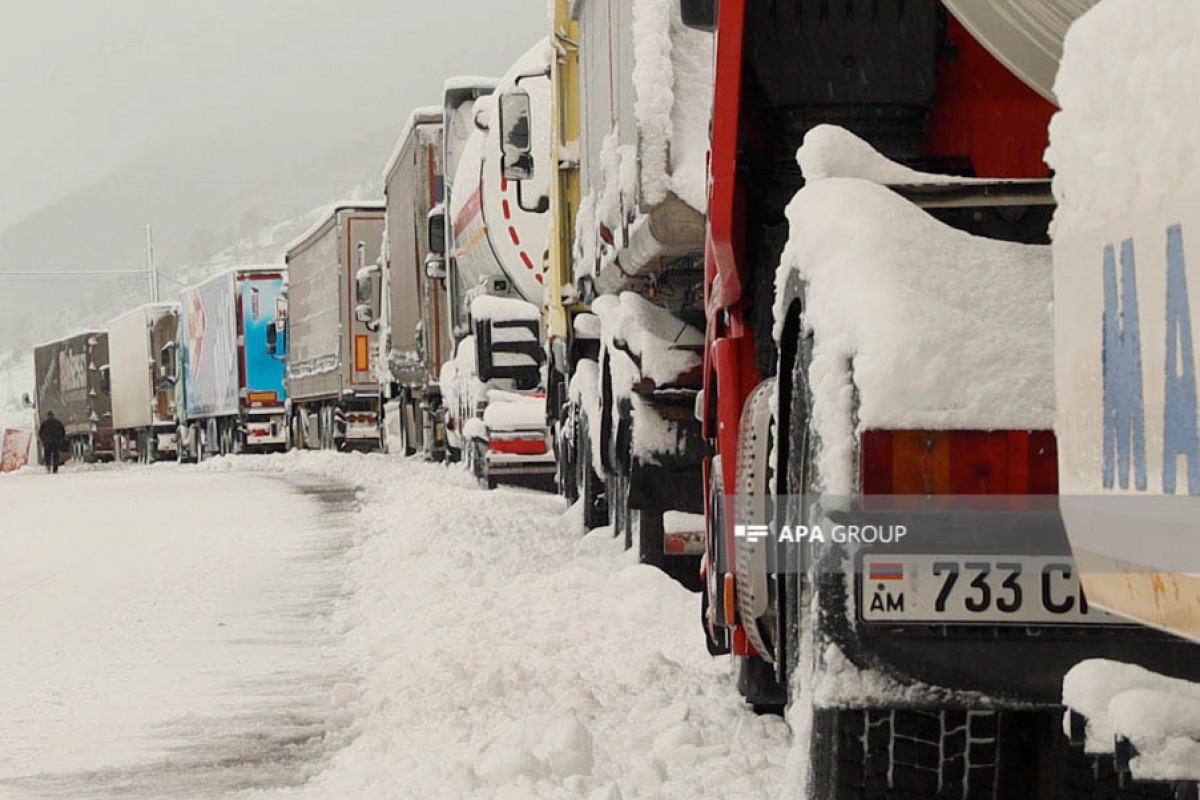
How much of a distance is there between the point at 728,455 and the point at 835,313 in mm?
1969

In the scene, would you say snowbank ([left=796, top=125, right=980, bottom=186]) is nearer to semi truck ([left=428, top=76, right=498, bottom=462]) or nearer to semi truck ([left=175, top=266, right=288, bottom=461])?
semi truck ([left=428, top=76, right=498, bottom=462])

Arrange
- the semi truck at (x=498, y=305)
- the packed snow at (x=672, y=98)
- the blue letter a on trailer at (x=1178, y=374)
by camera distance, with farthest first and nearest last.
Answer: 1. the semi truck at (x=498, y=305)
2. the packed snow at (x=672, y=98)
3. the blue letter a on trailer at (x=1178, y=374)

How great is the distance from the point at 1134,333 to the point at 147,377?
5191cm

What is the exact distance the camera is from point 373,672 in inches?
304

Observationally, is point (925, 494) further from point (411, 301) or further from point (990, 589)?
point (411, 301)

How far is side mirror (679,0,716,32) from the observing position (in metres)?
5.17

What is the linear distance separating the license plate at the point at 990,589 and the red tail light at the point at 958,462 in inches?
4.9

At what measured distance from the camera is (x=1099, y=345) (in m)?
2.21

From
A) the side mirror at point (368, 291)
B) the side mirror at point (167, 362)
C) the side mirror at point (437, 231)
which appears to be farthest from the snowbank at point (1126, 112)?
the side mirror at point (167, 362)

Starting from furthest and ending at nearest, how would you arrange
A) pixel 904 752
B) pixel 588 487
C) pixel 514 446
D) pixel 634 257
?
pixel 514 446 → pixel 588 487 → pixel 634 257 → pixel 904 752

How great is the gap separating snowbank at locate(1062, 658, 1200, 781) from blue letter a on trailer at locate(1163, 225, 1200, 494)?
463mm

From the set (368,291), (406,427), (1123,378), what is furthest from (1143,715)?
(368,291)

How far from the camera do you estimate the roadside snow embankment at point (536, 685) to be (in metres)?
5.25

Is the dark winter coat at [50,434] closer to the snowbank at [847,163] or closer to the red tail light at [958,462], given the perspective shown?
the snowbank at [847,163]
